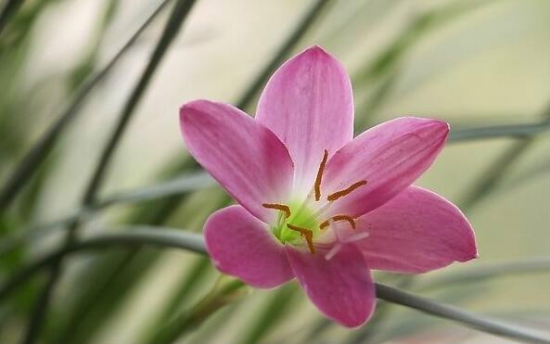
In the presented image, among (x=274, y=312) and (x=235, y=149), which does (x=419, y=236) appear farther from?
(x=274, y=312)

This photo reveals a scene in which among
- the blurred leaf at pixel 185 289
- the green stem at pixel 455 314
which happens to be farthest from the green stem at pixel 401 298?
the blurred leaf at pixel 185 289

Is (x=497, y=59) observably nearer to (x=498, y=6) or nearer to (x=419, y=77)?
(x=498, y=6)

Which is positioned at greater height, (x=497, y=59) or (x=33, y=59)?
(x=33, y=59)

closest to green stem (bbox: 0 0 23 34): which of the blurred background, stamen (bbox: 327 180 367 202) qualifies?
the blurred background

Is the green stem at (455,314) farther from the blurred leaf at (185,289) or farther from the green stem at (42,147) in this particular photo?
the blurred leaf at (185,289)

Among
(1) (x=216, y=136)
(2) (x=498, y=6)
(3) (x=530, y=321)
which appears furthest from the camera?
(2) (x=498, y=6)

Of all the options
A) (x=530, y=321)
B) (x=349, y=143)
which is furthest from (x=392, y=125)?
(x=530, y=321)

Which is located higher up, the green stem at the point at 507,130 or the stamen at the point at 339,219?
the stamen at the point at 339,219
